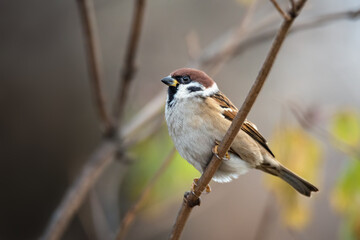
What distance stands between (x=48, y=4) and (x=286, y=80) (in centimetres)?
306

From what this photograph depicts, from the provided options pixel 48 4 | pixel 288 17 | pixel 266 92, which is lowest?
pixel 266 92

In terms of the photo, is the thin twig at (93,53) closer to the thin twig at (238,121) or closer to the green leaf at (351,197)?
the thin twig at (238,121)

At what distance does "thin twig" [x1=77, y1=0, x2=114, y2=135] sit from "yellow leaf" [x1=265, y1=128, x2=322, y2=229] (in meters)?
1.02

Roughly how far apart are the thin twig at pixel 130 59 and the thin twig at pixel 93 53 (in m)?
0.10

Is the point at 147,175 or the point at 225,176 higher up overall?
the point at 225,176

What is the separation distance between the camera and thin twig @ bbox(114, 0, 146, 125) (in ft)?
7.79

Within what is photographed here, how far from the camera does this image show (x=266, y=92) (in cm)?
550

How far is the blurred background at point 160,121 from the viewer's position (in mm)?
2396

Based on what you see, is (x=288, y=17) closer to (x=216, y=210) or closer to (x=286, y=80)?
(x=216, y=210)

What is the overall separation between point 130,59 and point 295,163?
3.60 ft

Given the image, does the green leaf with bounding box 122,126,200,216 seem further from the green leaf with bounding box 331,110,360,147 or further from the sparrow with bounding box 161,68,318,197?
the green leaf with bounding box 331,110,360,147

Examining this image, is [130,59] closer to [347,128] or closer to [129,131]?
[129,131]

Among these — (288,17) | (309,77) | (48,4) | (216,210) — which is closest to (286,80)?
(309,77)

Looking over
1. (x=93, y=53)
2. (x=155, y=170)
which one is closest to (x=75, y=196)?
(x=155, y=170)
